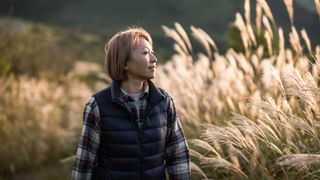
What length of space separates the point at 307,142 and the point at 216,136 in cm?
81

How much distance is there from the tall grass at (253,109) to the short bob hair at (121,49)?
27.3 inches

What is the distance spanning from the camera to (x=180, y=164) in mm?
3250

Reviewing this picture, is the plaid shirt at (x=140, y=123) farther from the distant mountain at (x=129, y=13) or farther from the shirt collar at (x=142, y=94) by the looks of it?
the distant mountain at (x=129, y=13)

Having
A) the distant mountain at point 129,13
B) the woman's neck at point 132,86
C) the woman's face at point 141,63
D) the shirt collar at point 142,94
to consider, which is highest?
the distant mountain at point 129,13

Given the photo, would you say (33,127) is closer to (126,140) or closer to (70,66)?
(126,140)

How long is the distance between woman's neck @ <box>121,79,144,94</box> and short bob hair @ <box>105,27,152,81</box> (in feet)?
0.14

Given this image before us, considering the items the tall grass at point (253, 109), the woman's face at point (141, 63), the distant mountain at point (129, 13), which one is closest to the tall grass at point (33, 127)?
the tall grass at point (253, 109)

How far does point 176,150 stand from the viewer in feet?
10.6

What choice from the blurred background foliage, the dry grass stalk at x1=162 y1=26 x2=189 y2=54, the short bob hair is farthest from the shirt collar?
the dry grass stalk at x1=162 y1=26 x2=189 y2=54

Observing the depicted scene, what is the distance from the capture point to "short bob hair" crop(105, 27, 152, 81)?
10.1ft

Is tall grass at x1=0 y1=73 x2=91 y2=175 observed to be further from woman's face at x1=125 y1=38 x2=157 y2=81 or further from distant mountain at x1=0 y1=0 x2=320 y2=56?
distant mountain at x1=0 y1=0 x2=320 y2=56

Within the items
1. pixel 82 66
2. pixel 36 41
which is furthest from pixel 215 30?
pixel 36 41

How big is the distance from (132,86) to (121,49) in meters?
0.22

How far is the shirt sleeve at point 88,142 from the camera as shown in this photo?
3035mm
